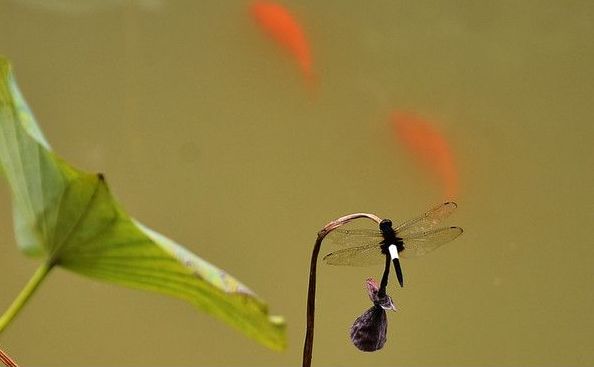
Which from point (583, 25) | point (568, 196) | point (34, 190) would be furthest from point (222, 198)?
point (34, 190)

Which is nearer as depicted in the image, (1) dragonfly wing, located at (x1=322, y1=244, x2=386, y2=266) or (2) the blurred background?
(1) dragonfly wing, located at (x1=322, y1=244, x2=386, y2=266)

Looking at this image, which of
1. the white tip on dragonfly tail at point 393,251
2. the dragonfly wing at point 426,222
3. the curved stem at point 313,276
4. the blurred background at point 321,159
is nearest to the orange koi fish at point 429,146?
the blurred background at point 321,159

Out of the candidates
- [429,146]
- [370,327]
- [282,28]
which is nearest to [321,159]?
[429,146]

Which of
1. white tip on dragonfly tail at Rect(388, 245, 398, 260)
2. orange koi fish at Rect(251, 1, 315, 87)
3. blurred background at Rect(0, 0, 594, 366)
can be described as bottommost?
white tip on dragonfly tail at Rect(388, 245, 398, 260)

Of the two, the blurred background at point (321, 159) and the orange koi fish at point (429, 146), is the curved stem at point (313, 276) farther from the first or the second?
the orange koi fish at point (429, 146)

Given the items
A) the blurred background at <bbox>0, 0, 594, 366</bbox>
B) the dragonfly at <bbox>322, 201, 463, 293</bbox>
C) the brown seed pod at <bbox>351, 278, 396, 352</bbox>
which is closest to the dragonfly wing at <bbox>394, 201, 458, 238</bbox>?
the dragonfly at <bbox>322, 201, 463, 293</bbox>

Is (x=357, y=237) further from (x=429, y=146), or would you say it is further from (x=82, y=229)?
(x=429, y=146)

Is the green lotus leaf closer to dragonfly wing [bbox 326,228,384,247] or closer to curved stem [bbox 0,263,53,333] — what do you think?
curved stem [bbox 0,263,53,333]
